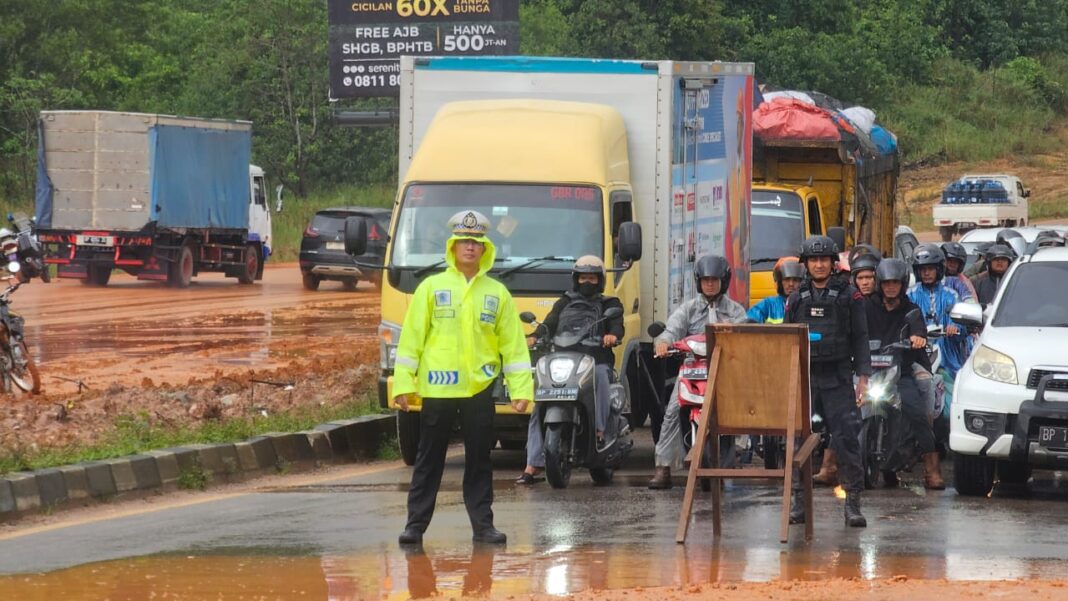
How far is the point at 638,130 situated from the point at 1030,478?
4122mm

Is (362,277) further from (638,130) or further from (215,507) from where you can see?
(215,507)

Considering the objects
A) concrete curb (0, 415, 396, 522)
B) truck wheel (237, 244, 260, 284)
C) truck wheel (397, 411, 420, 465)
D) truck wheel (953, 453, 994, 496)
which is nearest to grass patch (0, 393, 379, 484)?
concrete curb (0, 415, 396, 522)

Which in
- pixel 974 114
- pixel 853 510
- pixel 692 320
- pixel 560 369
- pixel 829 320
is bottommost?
pixel 853 510

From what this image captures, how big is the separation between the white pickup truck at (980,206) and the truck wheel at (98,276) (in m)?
25.3

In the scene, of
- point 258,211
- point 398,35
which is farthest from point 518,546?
point 258,211

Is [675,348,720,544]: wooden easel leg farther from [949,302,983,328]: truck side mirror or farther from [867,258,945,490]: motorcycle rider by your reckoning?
[949,302,983,328]: truck side mirror

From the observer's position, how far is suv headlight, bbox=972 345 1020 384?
38.5 feet

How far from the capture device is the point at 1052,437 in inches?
449

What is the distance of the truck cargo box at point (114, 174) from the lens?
34375 millimetres

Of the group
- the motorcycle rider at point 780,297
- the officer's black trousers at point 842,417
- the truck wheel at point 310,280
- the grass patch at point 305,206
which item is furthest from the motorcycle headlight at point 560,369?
the grass patch at point 305,206

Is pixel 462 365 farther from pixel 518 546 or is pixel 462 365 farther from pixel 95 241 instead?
pixel 95 241

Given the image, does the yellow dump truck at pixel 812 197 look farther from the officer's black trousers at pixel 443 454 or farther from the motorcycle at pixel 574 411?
the officer's black trousers at pixel 443 454

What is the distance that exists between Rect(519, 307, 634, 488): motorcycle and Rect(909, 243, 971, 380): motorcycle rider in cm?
287

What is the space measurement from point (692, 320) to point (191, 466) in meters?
3.52
